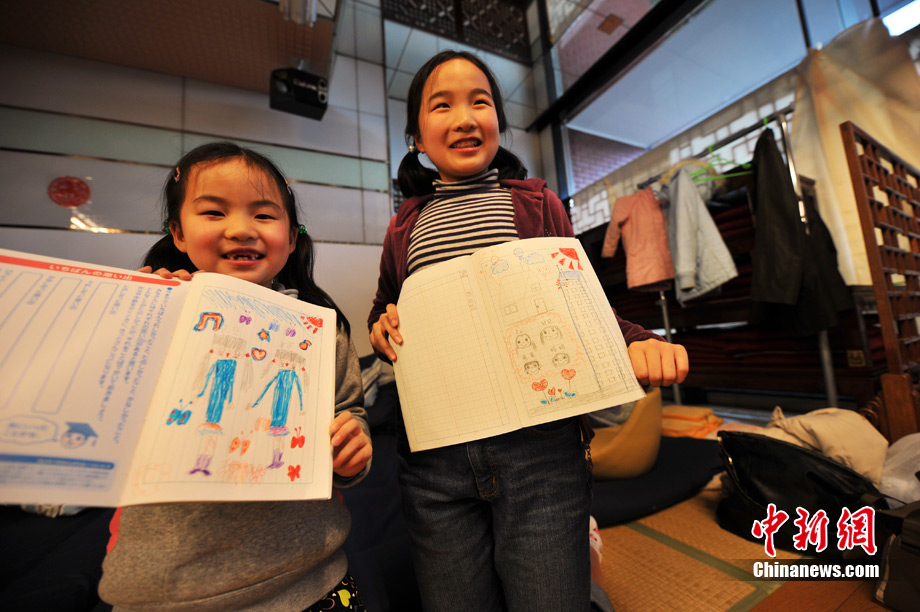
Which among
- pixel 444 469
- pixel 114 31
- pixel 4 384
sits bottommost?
pixel 444 469

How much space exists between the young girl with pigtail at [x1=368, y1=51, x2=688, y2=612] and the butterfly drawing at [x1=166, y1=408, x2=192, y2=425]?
24cm

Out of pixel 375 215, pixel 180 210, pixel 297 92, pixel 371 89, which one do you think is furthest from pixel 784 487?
pixel 371 89

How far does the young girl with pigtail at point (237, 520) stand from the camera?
0.36 metres

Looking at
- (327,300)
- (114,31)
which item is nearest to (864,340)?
(327,300)

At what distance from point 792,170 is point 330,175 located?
7.93ft

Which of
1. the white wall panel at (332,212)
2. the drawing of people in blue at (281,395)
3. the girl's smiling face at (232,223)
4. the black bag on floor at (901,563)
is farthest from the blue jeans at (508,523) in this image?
the white wall panel at (332,212)

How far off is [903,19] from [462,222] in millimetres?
2676

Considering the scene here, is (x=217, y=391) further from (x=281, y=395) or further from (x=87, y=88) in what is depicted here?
(x=87, y=88)

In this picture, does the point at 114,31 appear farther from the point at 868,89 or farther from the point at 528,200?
the point at 868,89

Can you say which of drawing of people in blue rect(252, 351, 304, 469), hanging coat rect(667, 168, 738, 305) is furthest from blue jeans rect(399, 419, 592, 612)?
hanging coat rect(667, 168, 738, 305)

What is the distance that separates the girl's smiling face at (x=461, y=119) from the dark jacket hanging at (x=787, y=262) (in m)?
1.53

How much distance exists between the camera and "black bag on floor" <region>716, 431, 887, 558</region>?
789mm

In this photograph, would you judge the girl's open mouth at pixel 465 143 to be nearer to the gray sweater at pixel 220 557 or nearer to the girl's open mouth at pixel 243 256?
the girl's open mouth at pixel 243 256

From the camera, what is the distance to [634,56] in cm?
275
